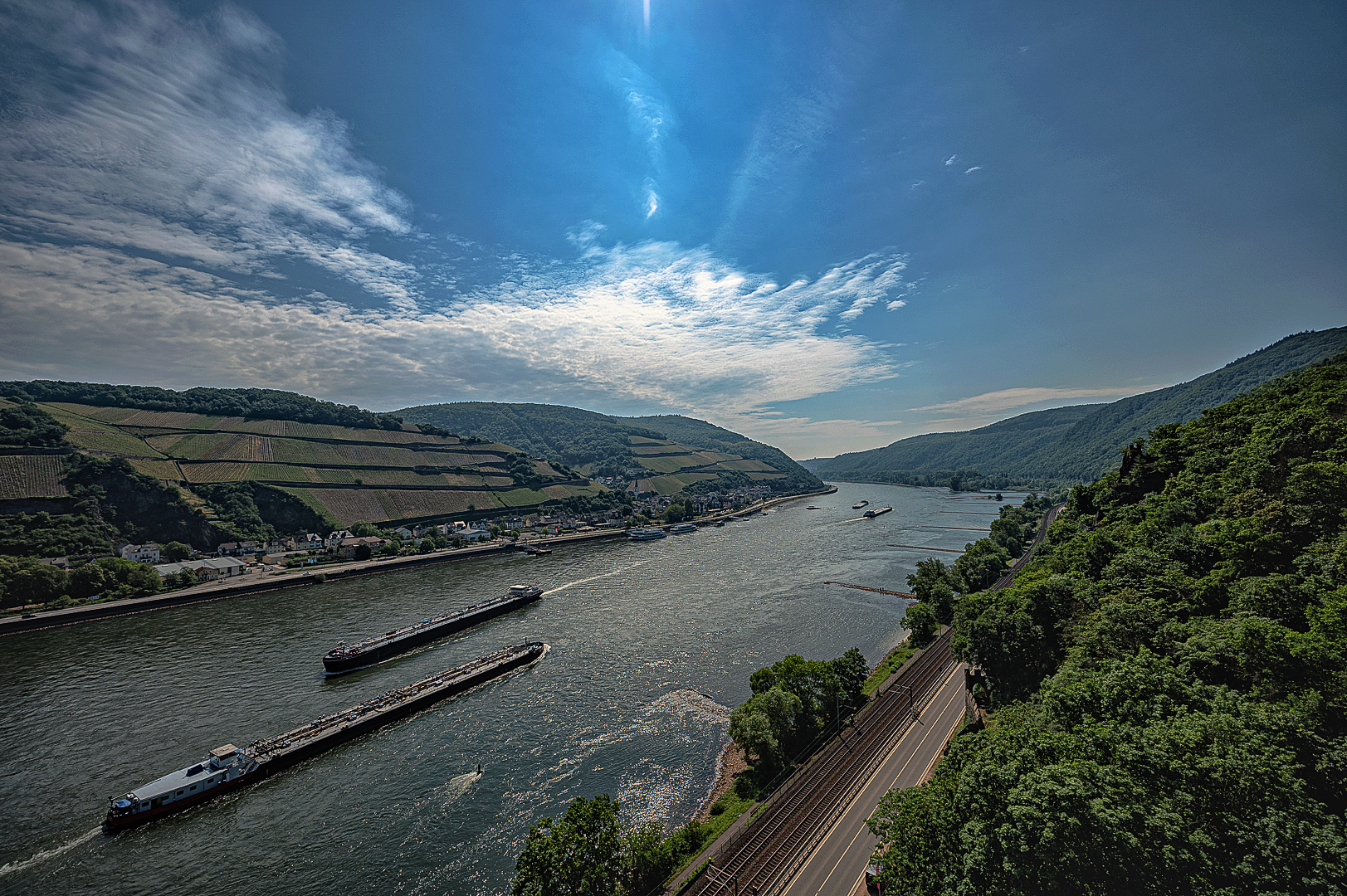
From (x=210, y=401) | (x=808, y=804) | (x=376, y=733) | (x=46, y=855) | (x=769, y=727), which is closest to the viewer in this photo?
(x=46, y=855)

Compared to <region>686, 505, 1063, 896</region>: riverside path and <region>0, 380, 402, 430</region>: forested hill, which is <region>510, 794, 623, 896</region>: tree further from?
<region>0, 380, 402, 430</region>: forested hill

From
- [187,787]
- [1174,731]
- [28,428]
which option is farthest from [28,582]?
[1174,731]

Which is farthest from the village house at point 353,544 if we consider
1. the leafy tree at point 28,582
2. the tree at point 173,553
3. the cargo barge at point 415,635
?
the cargo barge at point 415,635

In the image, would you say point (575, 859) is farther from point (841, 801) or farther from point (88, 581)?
point (88, 581)

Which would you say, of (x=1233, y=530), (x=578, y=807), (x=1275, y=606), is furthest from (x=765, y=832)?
(x=1233, y=530)

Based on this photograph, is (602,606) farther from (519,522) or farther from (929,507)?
(929,507)

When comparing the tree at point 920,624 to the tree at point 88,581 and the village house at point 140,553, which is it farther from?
the village house at point 140,553

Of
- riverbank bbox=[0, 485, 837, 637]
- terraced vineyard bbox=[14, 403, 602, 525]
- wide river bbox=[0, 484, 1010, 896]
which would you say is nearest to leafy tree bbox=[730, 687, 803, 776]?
wide river bbox=[0, 484, 1010, 896]
